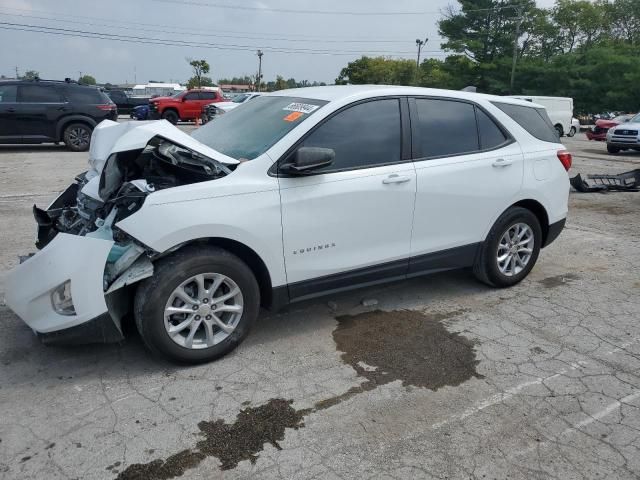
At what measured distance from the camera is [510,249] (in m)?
4.91

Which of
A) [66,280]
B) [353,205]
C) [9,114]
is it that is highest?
[9,114]

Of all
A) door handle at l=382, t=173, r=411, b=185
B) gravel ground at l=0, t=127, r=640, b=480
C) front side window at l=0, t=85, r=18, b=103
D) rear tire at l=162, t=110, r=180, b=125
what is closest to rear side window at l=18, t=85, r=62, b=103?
front side window at l=0, t=85, r=18, b=103

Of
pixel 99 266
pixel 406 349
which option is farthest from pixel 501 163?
pixel 99 266

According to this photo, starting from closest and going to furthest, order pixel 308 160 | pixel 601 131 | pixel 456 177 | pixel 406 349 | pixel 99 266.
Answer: pixel 99 266 → pixel 308 160 → pixel 406 349 → pixel 456 177 → pixel 601 131

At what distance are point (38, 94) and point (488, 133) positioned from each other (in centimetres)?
1301

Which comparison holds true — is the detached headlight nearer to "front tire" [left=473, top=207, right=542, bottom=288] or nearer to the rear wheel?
"front tire" [left=473, top=207, right=542, bottom=288]

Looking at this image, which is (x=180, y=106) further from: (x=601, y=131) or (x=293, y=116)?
(x=293, y=116)

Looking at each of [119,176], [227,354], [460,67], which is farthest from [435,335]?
[460,67]

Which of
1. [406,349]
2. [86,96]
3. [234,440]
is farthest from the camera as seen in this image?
[86,96]

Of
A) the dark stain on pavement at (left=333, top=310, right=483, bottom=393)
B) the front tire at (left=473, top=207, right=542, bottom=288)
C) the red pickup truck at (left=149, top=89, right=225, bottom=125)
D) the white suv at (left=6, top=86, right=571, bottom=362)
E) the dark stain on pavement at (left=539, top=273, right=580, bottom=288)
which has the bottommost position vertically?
the dark stain on pavement at (left=539, top=273, right=580, bottom=288)

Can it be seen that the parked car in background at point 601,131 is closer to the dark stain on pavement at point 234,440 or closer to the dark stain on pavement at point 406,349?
the dark stain on pavement at point 406,349

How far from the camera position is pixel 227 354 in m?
3.63

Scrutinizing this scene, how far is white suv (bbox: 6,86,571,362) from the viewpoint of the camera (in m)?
3.26

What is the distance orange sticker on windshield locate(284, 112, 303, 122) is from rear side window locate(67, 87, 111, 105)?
1239 centimetres
